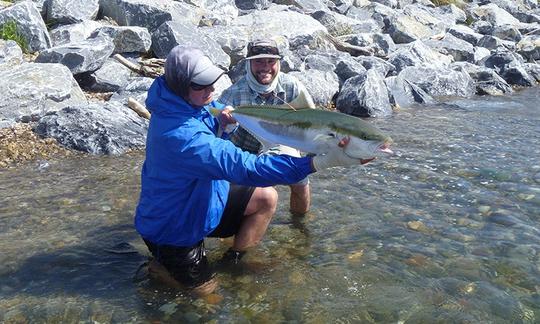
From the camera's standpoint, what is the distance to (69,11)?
1517 centimetres

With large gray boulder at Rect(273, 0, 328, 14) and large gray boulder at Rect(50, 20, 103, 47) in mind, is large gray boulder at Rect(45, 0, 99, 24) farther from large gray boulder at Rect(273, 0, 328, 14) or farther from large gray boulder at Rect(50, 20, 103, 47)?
large gray boulder at Rect(273, 0, 328, 14)

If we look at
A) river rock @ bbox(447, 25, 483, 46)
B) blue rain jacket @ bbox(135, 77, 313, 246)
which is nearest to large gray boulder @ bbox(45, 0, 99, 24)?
blue rain jacket @ bbox(135, 77, 313, 246)

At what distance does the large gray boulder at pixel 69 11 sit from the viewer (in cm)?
1495

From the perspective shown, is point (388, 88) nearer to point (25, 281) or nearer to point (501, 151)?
point (501, 151)

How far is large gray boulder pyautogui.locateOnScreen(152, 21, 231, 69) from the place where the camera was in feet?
45.6

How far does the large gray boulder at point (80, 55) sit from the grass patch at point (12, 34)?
1128 mm

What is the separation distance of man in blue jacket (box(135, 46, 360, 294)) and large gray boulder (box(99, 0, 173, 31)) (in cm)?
1084

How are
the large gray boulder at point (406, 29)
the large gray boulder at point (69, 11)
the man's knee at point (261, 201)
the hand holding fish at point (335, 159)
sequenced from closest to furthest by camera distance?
the hand holding fish at point (335, 159)
the man's knee at point (261, 201)
the large gray boulder at point (69, 11)
the large gray boulder at point (406, 29)

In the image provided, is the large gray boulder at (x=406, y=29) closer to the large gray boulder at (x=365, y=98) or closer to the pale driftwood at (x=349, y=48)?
the pale driftwood at (x=349, y=48)

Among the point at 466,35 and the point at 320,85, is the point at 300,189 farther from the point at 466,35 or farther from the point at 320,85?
the point at 466,35

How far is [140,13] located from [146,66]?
8.95 ft

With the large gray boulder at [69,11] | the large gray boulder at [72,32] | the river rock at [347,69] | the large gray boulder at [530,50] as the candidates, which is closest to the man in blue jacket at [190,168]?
the large gray boulder at [72,32]

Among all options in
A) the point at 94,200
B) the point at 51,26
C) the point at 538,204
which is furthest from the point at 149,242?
the point at 51,26

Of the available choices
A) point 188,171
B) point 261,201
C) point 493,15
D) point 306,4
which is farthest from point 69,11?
point 493,15
